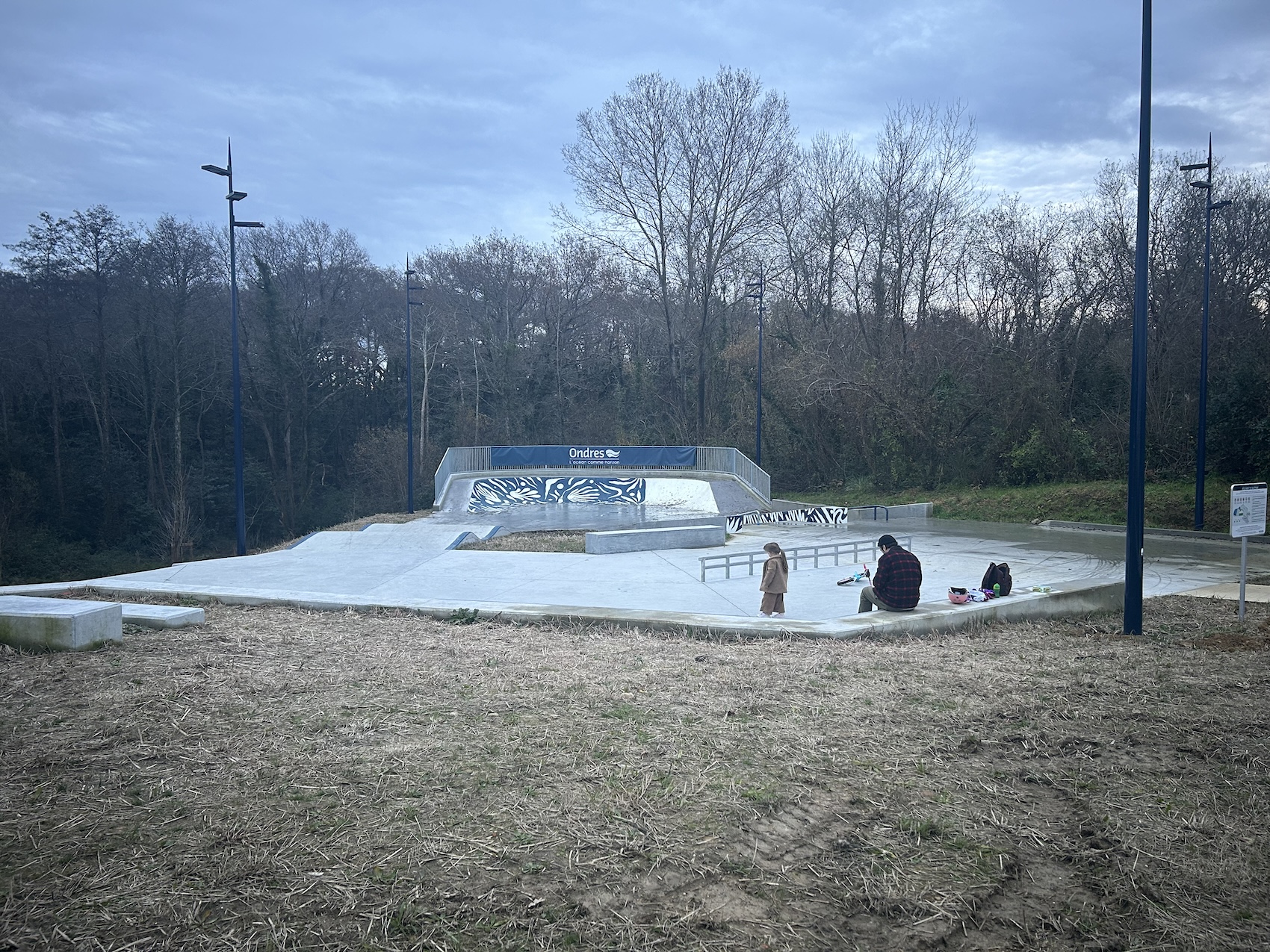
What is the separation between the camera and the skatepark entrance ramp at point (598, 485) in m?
29.6

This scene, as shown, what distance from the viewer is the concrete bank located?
8000 mm

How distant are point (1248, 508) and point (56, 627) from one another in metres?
12.9

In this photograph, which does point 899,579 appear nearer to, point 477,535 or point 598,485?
point 477,535

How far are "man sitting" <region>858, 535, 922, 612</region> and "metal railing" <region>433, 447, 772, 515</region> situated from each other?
2329cm

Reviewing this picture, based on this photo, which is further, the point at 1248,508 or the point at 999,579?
the point at 999,579

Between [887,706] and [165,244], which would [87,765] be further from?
[165,244]

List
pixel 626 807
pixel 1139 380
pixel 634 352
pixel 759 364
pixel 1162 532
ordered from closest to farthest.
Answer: pixel 626 807
pixel 1139 380
pixel 1162 532
pixel 759 364
pixel 634 352

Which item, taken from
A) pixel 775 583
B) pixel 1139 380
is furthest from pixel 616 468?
pixel 1139 380

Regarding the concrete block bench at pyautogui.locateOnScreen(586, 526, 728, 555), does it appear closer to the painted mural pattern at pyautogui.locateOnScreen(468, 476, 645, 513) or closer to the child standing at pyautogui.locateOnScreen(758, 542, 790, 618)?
the child standing at pyautogui.locateOnScreen(758, 542, 790, 618)

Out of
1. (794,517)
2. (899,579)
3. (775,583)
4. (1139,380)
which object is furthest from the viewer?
(794,517)

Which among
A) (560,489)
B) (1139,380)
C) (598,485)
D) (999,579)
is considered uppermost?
(1139,380)

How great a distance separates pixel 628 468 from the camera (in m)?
35.6

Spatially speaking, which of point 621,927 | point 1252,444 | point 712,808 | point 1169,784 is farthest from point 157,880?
point 1252,444

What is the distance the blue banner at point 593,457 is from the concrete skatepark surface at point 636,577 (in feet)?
39.6
